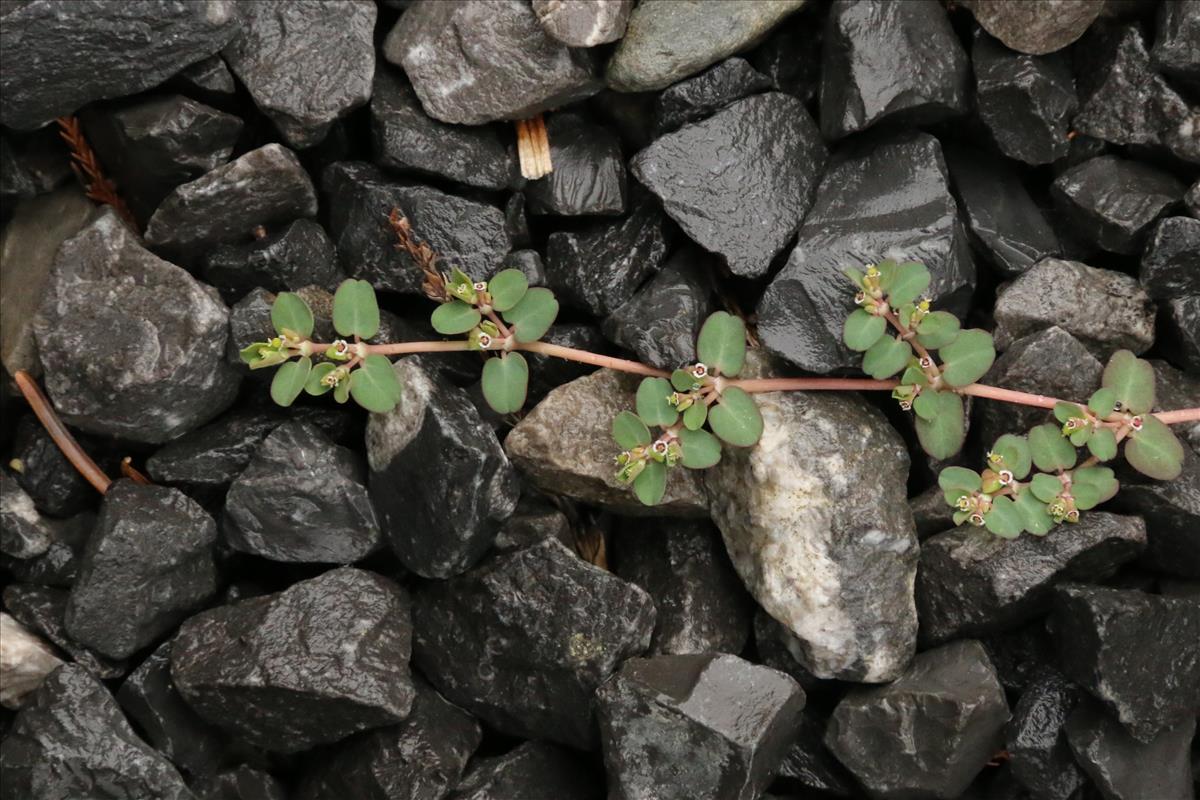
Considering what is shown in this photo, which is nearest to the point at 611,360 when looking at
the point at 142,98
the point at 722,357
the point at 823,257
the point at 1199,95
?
the point at 722,357

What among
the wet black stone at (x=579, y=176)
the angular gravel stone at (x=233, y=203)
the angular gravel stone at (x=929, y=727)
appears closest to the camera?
the angular gravel stone at (x=929, y=727)

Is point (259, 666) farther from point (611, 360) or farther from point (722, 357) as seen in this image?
point (722, 357)

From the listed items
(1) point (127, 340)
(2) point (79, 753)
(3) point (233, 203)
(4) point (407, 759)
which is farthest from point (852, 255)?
(2) point (79, 753)

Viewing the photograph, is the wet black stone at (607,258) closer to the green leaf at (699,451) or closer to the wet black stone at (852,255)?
the wet black stone at (852,255)

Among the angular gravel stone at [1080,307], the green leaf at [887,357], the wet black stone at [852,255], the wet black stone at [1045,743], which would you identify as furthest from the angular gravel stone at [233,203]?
the wet black stone at [1045,743]

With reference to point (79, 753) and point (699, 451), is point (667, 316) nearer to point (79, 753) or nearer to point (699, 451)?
point (699, 451)

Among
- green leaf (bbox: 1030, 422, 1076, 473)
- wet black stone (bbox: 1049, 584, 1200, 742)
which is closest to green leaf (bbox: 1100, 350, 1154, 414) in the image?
green leaf (bbox: 1030, 422, 1076, 473)

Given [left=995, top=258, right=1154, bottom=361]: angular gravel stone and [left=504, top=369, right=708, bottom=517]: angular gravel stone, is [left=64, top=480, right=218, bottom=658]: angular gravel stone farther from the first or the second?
[left=995, top=258, right=1154, bottom=361]: angular gravel stone
